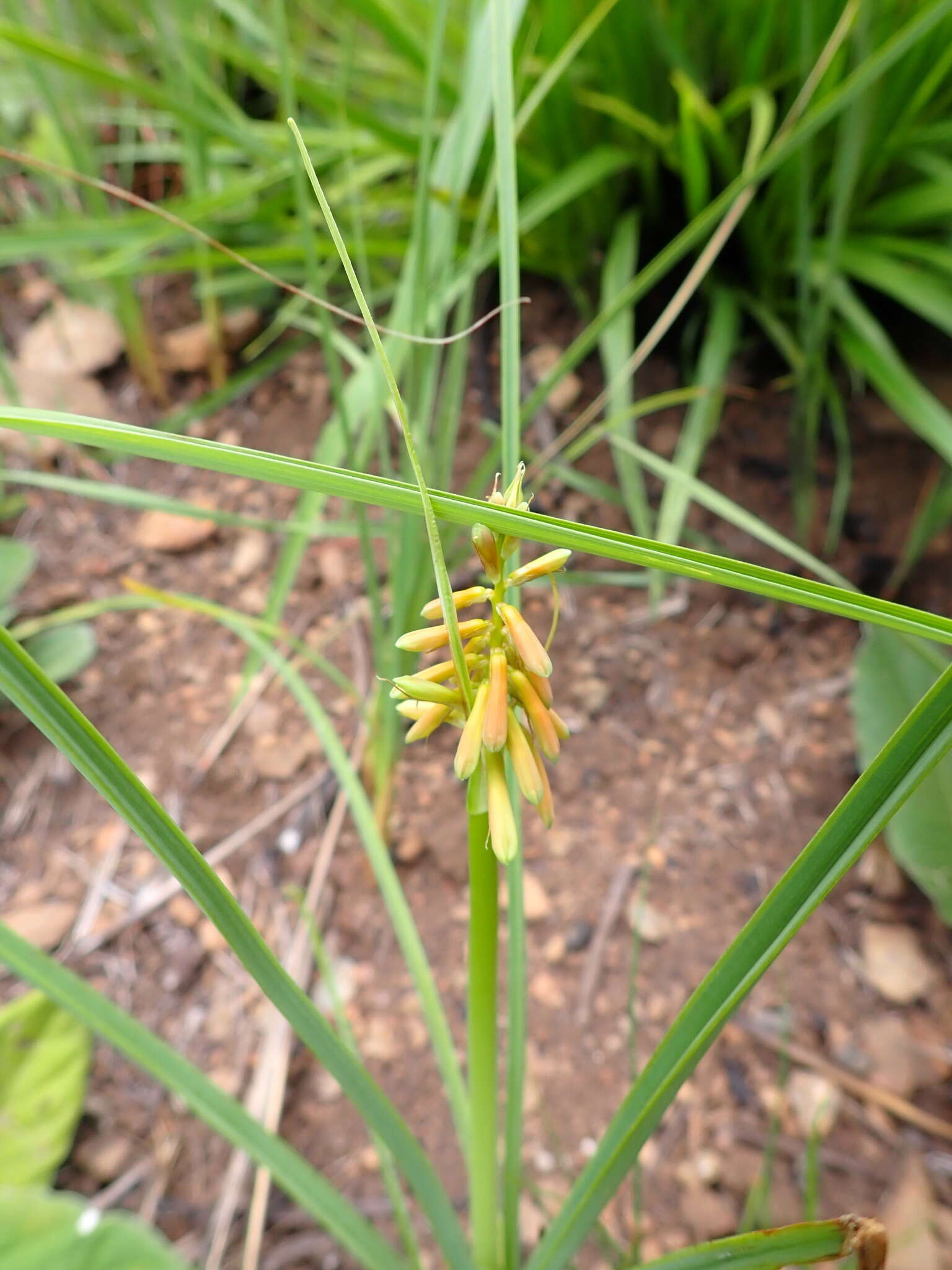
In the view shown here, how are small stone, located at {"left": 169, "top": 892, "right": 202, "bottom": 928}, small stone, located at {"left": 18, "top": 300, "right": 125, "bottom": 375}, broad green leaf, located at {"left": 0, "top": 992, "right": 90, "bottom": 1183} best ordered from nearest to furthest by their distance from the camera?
broad green leaf, located at {"left": 0, "top": 992, "right": 90, "bottom": 1183}, small stone, located at {"left": 169, "top": 892, "right": 202, "bottom": 928}, small stone, located at {"left": 18, "top": 300, "right": 125, "bottom": 375}

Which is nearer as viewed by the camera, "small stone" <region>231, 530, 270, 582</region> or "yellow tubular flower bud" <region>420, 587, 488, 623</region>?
"yellow tubular flower bud" <region>420, 587, 488, 623</region>

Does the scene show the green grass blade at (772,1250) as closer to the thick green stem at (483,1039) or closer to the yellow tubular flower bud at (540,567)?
the thick green stem at (483,1039)

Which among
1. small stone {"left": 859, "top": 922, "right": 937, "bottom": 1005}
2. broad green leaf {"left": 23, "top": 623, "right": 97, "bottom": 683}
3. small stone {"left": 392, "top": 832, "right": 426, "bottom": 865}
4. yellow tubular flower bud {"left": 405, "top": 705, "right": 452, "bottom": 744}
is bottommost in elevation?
small stone {"left": 859, "top": 922, "right": 937, "bottom": 1005}

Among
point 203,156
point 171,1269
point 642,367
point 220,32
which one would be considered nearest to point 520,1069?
point 171,1269

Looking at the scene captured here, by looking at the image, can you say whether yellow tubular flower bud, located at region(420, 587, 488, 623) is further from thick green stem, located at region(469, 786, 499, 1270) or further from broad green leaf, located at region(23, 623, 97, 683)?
broad green leaf, located at region(23, 623, 97, 683)

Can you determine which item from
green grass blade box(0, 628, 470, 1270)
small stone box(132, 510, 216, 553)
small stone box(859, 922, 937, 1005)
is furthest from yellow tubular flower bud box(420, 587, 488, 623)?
small stone box(132, 510, 216, 553)

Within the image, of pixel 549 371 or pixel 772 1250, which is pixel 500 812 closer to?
pixel 772 1250

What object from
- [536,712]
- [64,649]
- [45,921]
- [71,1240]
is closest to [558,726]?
[536,712]

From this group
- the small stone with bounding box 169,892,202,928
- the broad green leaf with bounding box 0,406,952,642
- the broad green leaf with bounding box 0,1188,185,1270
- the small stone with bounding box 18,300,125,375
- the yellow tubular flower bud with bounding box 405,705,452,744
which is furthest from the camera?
the small stone with bounding box 18,300,125,375

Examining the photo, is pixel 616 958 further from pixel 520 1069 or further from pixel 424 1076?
pixel 520 1069

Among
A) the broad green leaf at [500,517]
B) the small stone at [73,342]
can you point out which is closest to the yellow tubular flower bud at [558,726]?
the broad green leaf at [500,517]
